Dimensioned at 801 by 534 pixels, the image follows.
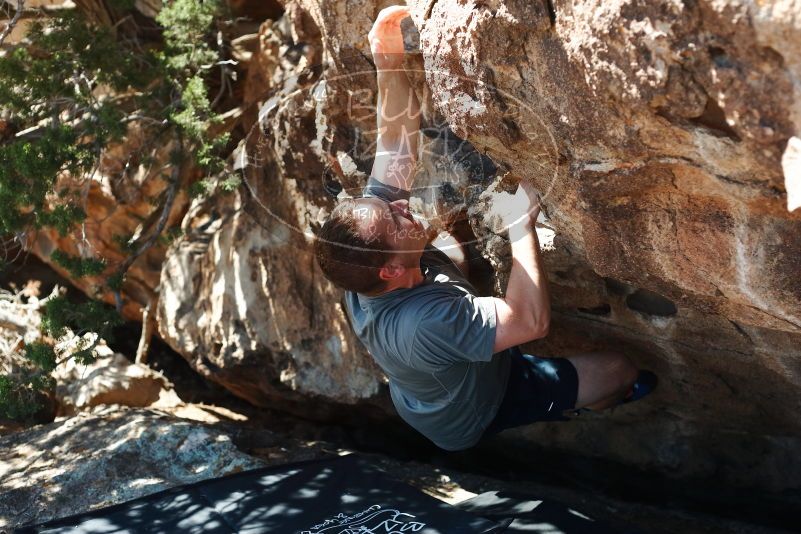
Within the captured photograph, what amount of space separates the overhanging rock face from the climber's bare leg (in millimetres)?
119

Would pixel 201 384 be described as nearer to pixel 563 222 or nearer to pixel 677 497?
pixel 677 497

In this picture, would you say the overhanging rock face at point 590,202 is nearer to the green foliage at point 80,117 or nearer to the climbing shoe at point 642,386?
the climbing shoe at point 642,386

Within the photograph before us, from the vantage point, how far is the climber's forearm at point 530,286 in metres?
2.45

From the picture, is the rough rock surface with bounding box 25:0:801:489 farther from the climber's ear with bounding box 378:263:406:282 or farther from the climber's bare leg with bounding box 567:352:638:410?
the climber's ear with bounding box 378:263:406:282

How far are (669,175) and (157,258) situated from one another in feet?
12.5

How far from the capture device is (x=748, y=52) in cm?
156

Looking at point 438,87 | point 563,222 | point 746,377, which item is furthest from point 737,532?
point 438,87

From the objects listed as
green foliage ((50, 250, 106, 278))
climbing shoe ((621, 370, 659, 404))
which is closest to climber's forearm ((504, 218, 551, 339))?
climbing shoe ((621, 370, 659, 404))

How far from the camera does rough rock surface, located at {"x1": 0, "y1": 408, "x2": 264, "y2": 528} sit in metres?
3.36

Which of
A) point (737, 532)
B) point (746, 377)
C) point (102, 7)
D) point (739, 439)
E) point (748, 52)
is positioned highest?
point (102, 7)

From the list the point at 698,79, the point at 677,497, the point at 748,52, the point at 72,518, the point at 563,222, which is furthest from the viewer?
the point at 677,497

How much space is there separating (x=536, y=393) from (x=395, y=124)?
1098 millimetres

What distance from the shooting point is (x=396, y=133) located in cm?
279

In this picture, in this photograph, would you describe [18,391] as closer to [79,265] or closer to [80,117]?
[79,265]
